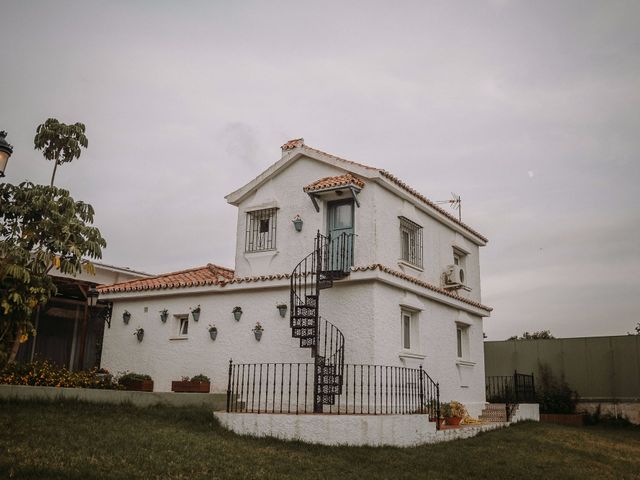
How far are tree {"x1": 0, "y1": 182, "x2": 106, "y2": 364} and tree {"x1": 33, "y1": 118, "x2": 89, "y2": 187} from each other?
868mm

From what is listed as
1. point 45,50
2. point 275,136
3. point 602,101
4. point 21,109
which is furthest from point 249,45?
point 602,101

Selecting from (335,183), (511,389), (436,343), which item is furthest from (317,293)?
(511,389)

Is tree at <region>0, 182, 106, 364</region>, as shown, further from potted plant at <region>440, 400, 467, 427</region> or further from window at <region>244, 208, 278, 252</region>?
potted plant at <region>440, 400, 467, 427</region>

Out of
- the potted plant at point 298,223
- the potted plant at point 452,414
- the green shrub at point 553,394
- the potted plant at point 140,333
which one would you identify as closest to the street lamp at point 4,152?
the potted plant at point 298,223

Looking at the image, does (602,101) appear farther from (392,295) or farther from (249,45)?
(249,45)

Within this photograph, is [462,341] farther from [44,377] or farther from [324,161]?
[44,377]

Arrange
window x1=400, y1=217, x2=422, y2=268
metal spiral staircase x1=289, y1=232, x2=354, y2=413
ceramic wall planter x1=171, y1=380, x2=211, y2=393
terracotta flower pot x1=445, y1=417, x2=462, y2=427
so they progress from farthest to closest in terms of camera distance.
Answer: window x1=400, y1=217, x2=422, y2=268 → ceramic wall planter x1=171, y1=380, x2=211, y2=393 → terracotta flower pot x1=445, y1=417, x2=462, y2=427 → metal spiral staircase x1=289, y1=232, x2=354, y2=413

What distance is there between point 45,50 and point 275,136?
639 cm

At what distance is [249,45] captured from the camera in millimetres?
14258

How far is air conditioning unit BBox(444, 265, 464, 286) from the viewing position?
696 inches

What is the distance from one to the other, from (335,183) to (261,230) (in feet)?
9.41

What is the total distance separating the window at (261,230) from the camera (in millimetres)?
16031

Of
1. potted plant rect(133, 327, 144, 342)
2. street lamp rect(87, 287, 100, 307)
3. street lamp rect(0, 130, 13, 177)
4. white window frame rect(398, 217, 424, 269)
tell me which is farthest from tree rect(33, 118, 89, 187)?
white window frame rect(398, 217, 424, 269)

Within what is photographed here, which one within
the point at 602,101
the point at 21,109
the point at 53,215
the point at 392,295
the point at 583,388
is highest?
the point at 602,101
